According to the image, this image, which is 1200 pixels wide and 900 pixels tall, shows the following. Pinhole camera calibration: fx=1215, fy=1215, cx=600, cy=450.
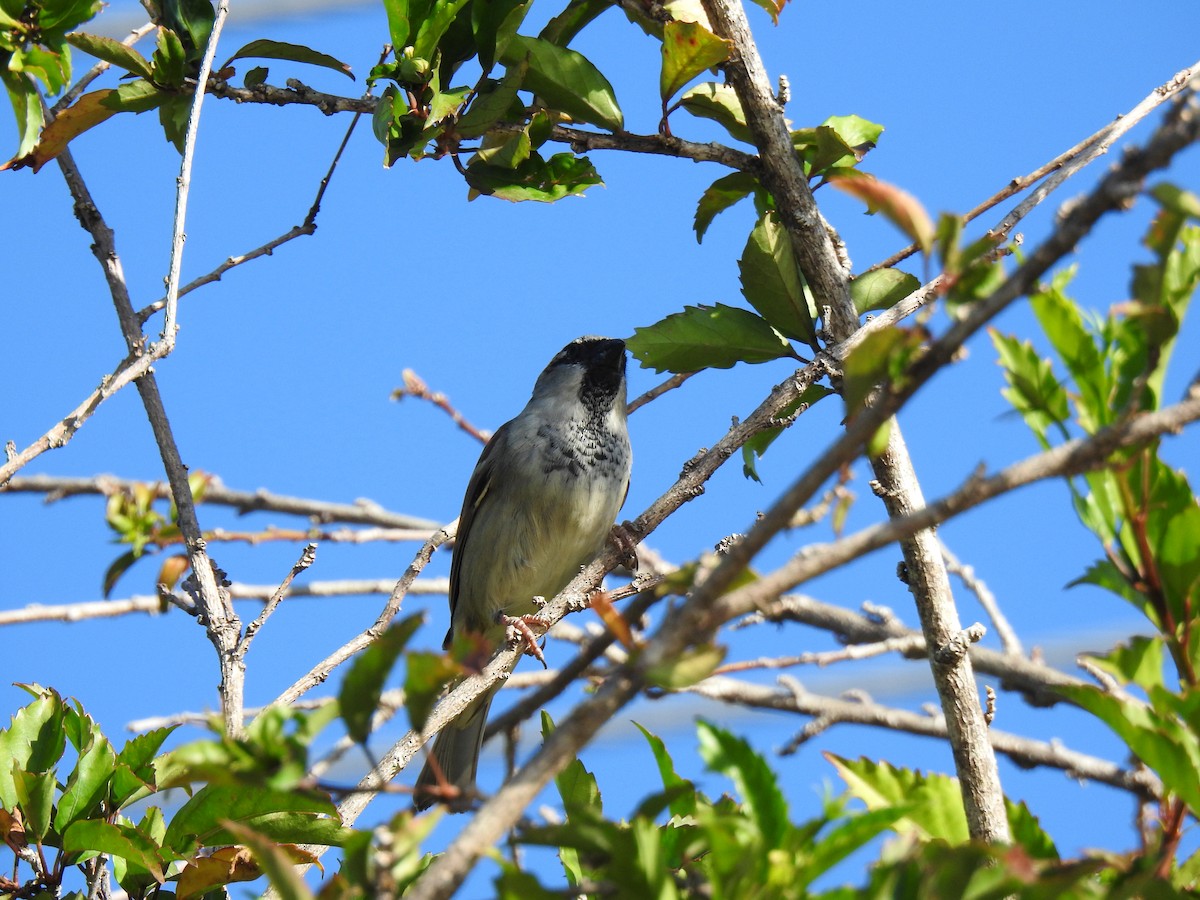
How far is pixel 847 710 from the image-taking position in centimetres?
259

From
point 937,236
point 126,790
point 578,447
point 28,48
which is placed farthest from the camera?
point 578,447

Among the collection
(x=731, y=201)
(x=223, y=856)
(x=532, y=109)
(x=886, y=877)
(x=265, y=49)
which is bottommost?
(x=886, y=877)

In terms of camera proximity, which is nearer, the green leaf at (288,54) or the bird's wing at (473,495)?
the green leaf at (288,54)

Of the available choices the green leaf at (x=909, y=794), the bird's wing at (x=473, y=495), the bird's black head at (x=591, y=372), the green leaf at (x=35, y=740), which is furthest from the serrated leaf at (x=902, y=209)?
the bird's wing at (x=473, y=495)

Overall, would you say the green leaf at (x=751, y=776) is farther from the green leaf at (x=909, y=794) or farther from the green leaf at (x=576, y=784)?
the green leaf at (x=576, y=784)

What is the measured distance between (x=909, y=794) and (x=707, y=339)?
3.92 ft

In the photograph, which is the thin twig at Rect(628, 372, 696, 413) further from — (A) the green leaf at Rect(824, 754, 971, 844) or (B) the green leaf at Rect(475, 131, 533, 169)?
(A) the green leaf at Rect(824, 754, 971, 844)

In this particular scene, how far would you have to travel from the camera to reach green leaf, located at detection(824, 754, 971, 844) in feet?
5.14

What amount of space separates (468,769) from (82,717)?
91.3 inches

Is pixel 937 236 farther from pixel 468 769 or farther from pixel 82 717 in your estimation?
pixel 468 769

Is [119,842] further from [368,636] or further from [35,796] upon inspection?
[368,636]

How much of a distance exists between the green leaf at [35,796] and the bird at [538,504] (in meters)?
2.48

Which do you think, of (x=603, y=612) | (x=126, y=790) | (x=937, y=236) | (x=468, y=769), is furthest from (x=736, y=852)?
(x=468, y=769)

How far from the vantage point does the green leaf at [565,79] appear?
8.64 feet
